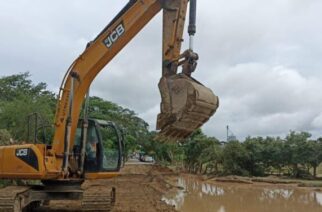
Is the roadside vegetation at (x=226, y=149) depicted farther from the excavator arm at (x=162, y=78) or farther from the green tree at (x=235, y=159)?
the excavator arm at (x=162, y=78)

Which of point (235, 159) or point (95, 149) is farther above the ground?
point (235, 159)

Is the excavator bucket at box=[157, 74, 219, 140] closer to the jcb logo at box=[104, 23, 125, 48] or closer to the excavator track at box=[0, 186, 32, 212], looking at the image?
the jcb logo at box=[104, 23, 125, 48]

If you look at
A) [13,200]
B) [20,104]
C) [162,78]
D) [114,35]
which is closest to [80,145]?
[13,200]

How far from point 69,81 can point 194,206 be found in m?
7.61

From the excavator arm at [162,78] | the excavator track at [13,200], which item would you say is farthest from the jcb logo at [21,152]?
the excavator track at [13,200]

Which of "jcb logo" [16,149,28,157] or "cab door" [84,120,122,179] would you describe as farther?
"cab door" [84,120,122,179]

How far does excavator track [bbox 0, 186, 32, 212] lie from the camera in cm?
958

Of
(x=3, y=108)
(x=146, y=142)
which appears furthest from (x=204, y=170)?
(x=3, y=108)

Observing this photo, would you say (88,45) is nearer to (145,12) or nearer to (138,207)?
(145,12)

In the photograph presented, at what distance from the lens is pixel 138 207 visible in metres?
13.5

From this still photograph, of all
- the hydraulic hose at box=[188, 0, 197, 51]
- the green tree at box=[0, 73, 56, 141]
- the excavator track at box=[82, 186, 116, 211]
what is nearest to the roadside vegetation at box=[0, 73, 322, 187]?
the green tree at box=[0, 73, 56, 141]

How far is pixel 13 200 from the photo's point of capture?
9.65 meters

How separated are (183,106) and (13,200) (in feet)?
15.1

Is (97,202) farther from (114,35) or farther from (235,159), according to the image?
(235,159)
